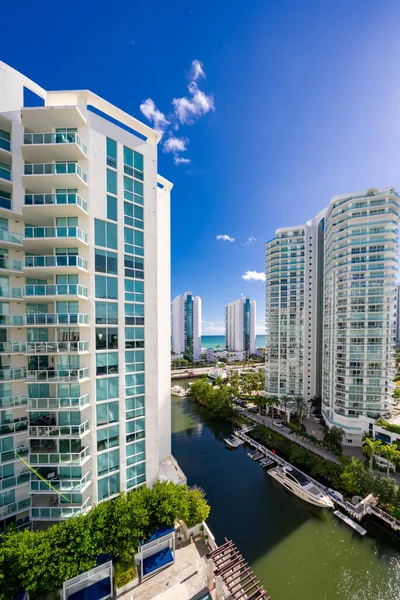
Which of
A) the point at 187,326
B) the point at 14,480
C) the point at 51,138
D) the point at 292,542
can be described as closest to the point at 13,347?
the point at 14,480

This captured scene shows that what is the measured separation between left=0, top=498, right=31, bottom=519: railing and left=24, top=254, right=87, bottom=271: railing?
13740 mm

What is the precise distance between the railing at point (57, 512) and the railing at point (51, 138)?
818 inches

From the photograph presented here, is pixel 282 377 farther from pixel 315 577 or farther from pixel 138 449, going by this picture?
pixel 138 449


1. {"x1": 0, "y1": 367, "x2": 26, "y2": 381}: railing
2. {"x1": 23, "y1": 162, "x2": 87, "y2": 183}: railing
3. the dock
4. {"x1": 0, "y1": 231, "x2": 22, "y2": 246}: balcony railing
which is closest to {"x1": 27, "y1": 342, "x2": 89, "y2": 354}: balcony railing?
{"x1": 0, "y1": 367, "x2": 26, "y2": 381}: railing

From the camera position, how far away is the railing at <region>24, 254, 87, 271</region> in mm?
13413

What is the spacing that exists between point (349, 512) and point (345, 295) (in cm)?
2259

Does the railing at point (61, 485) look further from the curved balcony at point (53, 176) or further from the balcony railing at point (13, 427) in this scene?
the curved balcony at point (53, 176)

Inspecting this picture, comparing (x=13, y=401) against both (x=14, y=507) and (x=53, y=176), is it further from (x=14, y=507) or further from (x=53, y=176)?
(x=53, y=176)

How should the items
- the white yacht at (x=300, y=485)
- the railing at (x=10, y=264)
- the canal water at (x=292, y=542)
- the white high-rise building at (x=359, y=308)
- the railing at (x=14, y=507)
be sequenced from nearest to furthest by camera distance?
the railing at (x=14, y=507) → the railing at (x=10, y=264) → the canal water at (x=292, y=542) → the white yacht at (x=300, y=485) → the white high-rise building at (x=359, y=308)

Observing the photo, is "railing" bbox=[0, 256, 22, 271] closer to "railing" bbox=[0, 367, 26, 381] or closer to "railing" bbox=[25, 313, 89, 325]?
"railing" bbox=[25, 313, 89, 325]

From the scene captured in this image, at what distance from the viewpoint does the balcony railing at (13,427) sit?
13.3 metres

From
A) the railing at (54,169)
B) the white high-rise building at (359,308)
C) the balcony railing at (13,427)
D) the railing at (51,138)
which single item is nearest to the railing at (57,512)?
the balcony railing at (13,427)

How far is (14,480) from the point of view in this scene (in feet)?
44.2

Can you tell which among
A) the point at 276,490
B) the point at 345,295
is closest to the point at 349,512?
the point at 276,490
